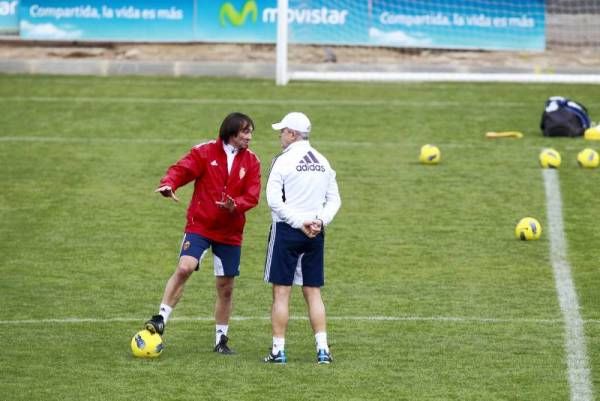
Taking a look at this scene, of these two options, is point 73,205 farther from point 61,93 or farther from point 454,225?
point 61,93

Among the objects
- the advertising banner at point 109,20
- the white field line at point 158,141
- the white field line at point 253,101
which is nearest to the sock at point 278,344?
the white field line at point 158,141

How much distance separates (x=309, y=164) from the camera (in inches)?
428

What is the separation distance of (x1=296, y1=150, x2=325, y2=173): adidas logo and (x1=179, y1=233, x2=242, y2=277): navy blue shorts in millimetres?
994

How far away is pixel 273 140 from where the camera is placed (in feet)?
72.7

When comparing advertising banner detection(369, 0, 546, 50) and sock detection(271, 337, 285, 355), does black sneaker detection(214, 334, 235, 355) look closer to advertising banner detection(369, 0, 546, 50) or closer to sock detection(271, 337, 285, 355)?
sock detection(271, 337, 285, 355)

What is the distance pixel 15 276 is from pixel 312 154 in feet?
16.3

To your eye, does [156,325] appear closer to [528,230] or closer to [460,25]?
[528,230]

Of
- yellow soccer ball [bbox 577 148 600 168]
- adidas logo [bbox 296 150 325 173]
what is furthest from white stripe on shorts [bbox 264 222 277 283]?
yellow soccer ball [bbox 577 148 600 168]

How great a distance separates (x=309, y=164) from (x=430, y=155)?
32.3 ft

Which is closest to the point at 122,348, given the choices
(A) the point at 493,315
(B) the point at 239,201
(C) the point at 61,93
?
(B) the point at 239,201

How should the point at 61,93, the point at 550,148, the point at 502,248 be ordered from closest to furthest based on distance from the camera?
the point at 502,248 < the point at 550,148 < the point at 61,93

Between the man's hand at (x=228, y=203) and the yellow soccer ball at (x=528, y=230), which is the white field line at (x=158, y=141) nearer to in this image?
the yellow soccer ball at (x=528, y=230)

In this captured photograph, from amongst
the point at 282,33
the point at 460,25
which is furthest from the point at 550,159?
the point at 460,25

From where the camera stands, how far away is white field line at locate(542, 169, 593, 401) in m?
10.6
